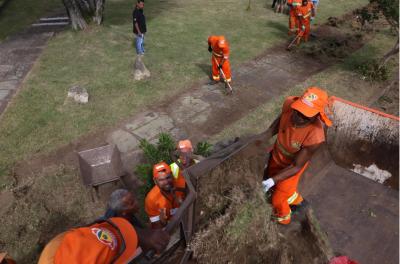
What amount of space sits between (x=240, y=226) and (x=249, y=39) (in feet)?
32.9

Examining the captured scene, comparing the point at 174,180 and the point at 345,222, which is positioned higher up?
the point at 174,180

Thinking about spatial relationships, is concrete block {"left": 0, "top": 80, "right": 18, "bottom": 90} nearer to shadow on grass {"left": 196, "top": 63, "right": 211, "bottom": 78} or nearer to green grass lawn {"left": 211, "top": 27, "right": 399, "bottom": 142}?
shadow on grass {"left": 196, "top": 63, "right": 211, "bottom": 78}

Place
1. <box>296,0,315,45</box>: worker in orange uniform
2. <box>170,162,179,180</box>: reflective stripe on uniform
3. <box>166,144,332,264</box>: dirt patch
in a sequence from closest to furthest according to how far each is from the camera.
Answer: <box>166,144,332,264</box>: dirt patch < <box>170,162,179,180</box>: reflective stripe on uniform < <box>296,0,315,45</box>: worker in orange uniform

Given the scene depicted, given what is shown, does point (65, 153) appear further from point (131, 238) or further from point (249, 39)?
point (249, 39)

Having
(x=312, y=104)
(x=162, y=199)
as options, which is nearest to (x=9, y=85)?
(x=162, y=199)

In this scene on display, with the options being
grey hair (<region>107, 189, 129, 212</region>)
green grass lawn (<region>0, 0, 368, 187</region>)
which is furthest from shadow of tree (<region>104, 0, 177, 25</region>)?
grey hair (<region>107, 189, 129, 212</region>)

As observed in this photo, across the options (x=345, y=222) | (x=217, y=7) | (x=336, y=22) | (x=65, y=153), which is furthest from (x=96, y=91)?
(x=336, y=22)

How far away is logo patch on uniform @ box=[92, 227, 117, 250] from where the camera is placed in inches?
85.3

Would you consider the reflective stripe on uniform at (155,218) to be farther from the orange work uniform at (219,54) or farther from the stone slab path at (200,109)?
the orange work uniform at (219,54)

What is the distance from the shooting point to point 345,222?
4312mm

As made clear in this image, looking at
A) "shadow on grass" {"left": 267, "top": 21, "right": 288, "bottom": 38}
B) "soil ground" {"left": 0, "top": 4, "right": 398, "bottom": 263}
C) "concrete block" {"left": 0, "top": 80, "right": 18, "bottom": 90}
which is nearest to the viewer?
"soil ground" {"left": 0, "top": 4, "right": 398, "bottom": 263}

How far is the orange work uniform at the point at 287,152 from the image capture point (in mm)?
3629

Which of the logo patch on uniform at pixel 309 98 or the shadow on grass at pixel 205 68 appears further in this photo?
the shadow on grass at pixel 205 68

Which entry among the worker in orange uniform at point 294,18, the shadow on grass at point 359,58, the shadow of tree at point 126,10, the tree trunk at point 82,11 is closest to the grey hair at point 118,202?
the shadow on grass at point 359,58
